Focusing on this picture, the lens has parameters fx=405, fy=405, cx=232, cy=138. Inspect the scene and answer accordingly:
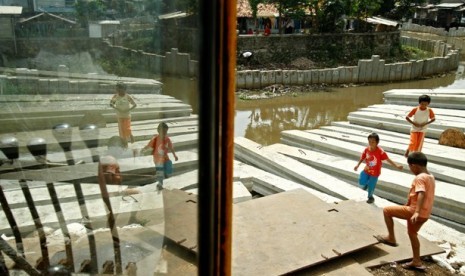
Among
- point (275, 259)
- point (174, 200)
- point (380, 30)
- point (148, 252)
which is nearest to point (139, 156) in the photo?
point (174, 200)

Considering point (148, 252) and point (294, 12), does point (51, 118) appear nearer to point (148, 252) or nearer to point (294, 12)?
point (148, 252)

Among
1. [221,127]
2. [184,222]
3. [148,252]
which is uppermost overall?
[221,127]

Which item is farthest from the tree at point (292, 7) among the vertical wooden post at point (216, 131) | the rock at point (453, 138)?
the vertical wooden post at point (216, 131)

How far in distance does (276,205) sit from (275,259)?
0.80m

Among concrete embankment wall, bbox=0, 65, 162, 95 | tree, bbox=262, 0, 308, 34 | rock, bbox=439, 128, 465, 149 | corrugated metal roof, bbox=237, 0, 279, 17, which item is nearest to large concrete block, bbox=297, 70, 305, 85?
tree, bbox=262, 0, 308, 34

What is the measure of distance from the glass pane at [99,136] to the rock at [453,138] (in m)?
6.94

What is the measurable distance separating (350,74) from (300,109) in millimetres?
4106

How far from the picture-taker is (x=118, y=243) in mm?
1168

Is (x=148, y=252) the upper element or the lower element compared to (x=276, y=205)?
upper

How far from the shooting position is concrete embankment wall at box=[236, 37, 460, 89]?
1606 cm

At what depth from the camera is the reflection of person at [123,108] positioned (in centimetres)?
107

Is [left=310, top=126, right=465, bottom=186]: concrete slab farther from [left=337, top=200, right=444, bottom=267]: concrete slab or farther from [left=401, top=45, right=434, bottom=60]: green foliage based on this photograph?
[left=401, top=45, right=434, bottom=60]: green foliage

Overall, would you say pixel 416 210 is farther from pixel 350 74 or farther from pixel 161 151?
pixel 350 74

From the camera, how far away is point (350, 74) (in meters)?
17.2
